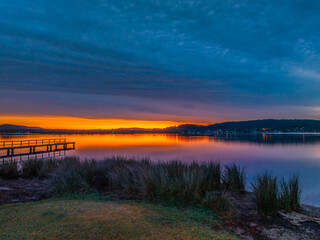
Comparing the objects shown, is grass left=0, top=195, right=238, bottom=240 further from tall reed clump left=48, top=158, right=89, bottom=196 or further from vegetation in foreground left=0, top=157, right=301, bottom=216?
tall reed clump left=48, top=158, right=89, bottom=196

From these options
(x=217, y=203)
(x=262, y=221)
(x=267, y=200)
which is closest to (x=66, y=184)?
(x=217, y=203)

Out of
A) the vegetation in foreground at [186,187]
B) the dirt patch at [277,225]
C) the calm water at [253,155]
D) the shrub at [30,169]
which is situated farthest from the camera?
the calm water at [253,155]

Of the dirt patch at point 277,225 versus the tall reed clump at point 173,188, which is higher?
the tall reed clump at point 173,188

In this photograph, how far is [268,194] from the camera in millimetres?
6227

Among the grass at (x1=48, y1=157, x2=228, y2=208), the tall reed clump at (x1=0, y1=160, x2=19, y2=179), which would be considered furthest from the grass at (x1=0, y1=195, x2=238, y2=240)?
the tall reed clump at (x1=0, y1=160, x2=19, y2=179)

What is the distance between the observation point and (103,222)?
4.70 m

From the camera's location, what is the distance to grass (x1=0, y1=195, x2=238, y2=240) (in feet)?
13.8

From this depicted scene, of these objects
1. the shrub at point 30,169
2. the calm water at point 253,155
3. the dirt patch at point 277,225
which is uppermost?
the dirt patch at point 277,225

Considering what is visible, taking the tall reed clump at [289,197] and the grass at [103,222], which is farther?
the tall reed clump at [289,197]

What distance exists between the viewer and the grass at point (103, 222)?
419cm

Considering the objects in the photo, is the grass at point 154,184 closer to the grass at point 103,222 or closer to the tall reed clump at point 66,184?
the tall reed clump at point 66,184

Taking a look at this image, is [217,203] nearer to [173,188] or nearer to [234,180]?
[173,188]

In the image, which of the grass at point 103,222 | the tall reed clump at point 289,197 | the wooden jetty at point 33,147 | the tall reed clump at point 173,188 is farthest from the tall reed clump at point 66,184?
the wooden jetty at point 33,147

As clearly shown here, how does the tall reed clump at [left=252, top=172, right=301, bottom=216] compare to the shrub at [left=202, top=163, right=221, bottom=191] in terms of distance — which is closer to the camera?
the tall reed clump at [left=252, top=172, right=301, bottom=216]
